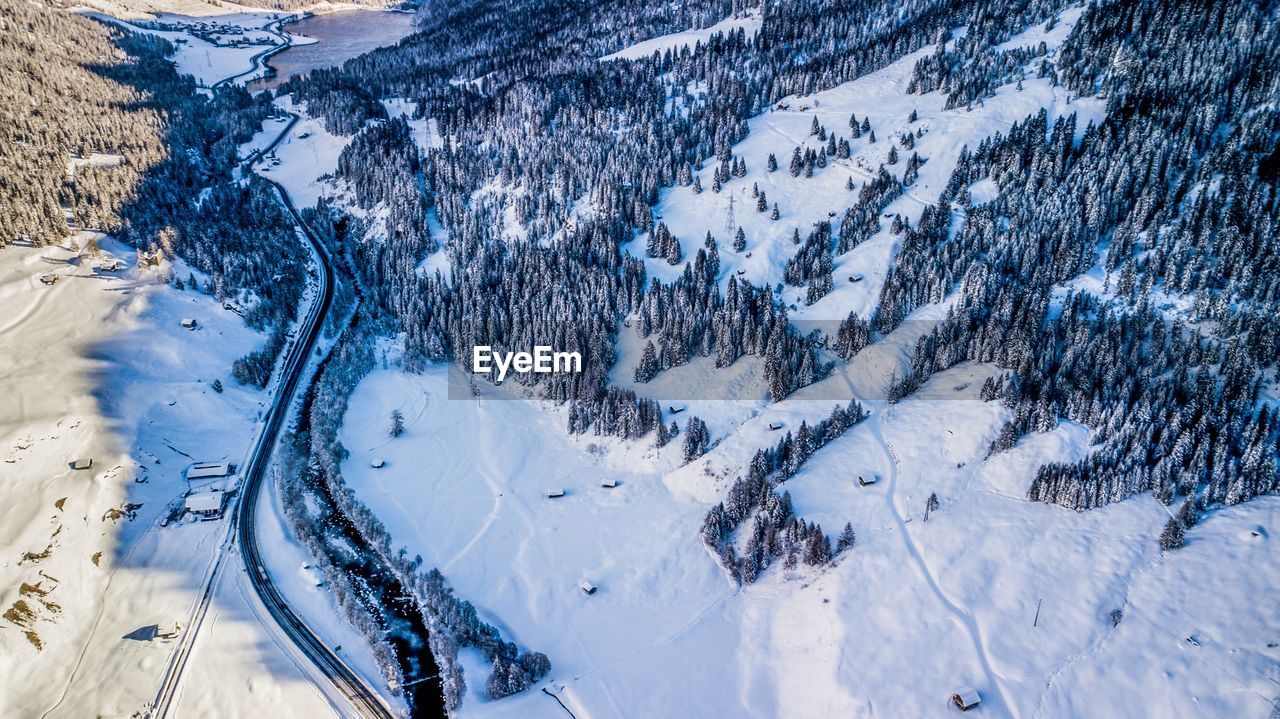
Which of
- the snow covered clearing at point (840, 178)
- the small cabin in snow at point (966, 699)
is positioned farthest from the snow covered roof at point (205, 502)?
the small cabin in snow at point (966, 699)

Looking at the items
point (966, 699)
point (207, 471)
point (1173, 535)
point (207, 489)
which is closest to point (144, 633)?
point (207, 489)

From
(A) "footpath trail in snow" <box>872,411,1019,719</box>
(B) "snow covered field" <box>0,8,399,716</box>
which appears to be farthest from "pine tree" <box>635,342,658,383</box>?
(B) "snow covered field" <box>0,8,399,716</box>

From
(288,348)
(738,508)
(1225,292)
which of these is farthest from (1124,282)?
(288,348)

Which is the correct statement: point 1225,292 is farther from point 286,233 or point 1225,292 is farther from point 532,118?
point 286,233

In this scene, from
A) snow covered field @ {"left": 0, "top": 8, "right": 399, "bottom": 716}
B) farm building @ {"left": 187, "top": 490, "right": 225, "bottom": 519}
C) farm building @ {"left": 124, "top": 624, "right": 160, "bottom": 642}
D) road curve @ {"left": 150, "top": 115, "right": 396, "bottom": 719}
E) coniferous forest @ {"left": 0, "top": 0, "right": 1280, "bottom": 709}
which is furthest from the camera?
Result: farm building @ {"left": 187, "top": 490, "right": 225, "bottom": 519}

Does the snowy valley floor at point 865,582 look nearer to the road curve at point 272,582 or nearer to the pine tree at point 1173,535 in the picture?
the pine tree at point 1173,535

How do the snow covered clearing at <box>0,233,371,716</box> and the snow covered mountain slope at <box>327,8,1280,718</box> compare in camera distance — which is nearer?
the snow covered mountain slope at <box>327,8,1280,718</box>

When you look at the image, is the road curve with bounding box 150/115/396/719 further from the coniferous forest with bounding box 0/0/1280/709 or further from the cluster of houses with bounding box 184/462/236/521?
the coniferous forest with bounding box 0/0/1280/709
